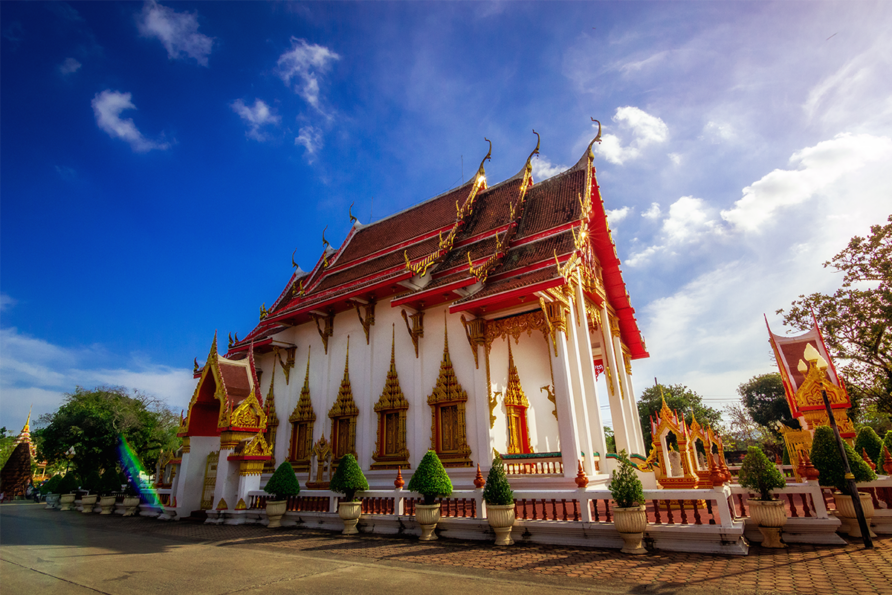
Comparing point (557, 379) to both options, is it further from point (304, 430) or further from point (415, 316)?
point (304, 430)

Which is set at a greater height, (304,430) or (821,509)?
(304,430)

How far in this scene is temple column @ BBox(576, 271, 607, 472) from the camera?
30.7 ft

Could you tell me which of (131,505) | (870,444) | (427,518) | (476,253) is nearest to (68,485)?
(131,505)

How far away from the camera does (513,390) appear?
1172cm

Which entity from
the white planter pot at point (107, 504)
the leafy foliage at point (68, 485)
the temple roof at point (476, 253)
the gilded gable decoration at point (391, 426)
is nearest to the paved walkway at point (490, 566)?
the gilded gable decoration at point (391, 426)

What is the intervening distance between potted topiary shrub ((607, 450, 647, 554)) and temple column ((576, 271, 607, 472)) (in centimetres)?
335

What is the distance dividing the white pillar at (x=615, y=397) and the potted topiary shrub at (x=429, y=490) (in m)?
5.33

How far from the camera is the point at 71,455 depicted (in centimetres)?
2191

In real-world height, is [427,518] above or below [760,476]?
below

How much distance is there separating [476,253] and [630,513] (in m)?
7.64

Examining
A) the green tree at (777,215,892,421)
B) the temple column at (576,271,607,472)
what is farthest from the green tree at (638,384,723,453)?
the temple column at (576,271,607,472)

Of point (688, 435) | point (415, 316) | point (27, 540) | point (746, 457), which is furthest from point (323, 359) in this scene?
point (746, 457)

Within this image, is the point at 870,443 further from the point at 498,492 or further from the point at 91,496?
the point at 91,496

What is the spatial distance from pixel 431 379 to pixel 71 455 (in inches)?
843
